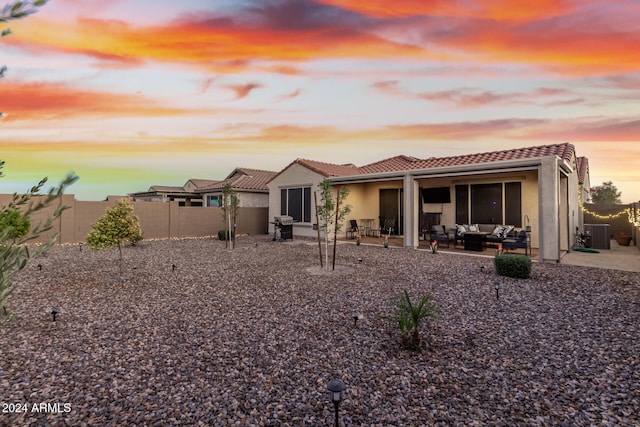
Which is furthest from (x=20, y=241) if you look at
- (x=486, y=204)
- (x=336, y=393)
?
(x=486, y=204)

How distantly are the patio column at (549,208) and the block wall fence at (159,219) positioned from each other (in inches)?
570

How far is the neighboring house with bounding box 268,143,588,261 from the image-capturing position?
31.2 feet

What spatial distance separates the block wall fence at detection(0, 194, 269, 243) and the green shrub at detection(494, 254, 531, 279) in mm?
14179

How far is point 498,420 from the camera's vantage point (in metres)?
2.68

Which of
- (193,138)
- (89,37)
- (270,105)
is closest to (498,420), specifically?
(89,37)

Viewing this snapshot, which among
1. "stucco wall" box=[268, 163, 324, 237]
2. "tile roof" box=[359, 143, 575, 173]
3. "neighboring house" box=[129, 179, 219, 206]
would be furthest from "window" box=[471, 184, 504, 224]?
"neighboring house" box=[129, 179, 219, 206]

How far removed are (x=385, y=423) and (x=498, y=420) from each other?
971 mm

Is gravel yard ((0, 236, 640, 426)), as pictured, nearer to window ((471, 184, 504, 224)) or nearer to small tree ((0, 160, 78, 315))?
small tree ((0, 160, 78, 315))

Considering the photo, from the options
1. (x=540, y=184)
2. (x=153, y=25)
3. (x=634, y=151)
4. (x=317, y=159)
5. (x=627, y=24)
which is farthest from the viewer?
(x=317, y=159)

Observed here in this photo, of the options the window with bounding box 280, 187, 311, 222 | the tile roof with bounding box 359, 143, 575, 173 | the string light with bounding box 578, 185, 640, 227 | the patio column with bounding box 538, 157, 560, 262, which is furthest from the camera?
the window with bounding box 280, 187, 311, 222

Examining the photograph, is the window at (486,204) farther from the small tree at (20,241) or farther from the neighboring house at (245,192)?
the small tree at (20,241)

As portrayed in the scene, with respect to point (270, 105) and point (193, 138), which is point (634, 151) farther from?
point (193, 138)

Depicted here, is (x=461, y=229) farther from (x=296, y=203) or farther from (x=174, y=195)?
(x=174, y=195)

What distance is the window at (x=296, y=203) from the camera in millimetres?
16250
